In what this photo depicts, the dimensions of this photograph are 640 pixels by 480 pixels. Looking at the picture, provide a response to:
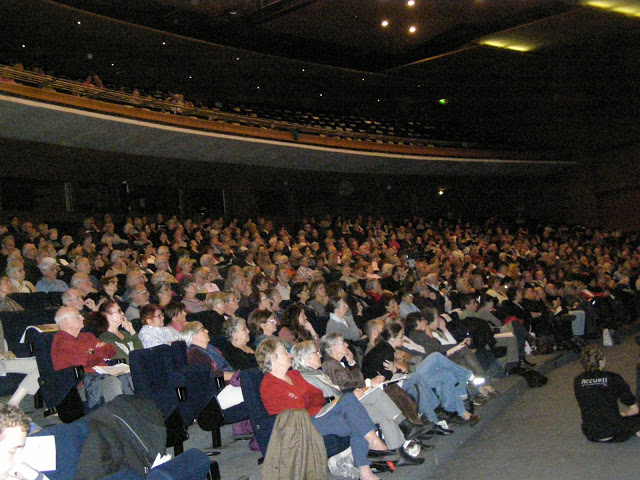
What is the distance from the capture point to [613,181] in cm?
1898

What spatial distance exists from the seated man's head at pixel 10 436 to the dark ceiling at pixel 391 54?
1140 centimetres

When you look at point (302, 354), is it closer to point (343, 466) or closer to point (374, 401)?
point (374, 401)

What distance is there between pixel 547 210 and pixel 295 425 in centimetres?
1834

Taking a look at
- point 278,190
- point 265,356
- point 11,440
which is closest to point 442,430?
point 265,356

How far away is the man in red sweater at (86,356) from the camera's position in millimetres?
4000

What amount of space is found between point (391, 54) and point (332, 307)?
12.3 m

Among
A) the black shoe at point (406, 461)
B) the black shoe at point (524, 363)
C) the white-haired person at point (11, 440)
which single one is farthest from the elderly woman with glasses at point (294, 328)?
the white-haired person at point (11, 440)

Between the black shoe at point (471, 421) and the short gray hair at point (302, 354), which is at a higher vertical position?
the short gray hair at point (302, 354)

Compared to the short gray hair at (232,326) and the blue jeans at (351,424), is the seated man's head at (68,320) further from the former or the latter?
the blue jeans at (351,424)

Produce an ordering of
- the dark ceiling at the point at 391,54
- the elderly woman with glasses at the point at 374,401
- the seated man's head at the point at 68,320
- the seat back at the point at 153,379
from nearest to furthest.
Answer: the seat back at the point at 153,379 < the seated man's head at the point at 68,320 < the elderly woman with glasses at the point at 374,401 < the dark ceiling at the point at 391,54

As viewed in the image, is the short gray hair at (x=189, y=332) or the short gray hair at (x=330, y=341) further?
the short gray hair at (x=330, y=341)

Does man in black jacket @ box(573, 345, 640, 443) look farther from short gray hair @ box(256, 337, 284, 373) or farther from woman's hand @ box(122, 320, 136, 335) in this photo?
woman's hand @ box(122, 320, 136, 335)

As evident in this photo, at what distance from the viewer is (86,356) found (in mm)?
4086

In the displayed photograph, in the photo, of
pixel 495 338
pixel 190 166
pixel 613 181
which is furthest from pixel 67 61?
pixel 613 181
